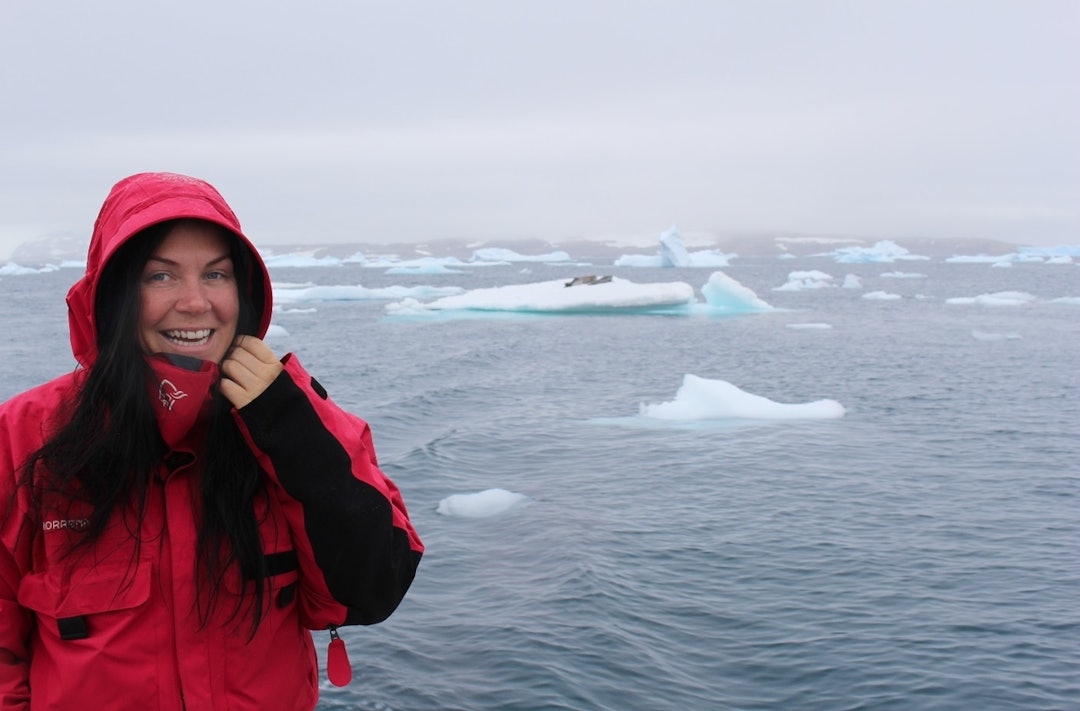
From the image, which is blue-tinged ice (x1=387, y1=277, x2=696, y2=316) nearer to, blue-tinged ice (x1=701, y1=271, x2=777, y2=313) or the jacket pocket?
blue-tinged ice (x1=701, y1=271, x2=777, y2=313)

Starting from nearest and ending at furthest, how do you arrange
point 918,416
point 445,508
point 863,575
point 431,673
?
point 431,673 < point 863,575 < point 445,508 < point 918,416

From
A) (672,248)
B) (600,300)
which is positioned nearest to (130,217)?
(600,300)

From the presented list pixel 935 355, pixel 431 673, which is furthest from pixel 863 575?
pixel 935 355

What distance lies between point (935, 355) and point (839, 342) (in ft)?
11.1

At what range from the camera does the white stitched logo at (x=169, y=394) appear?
1765 mm

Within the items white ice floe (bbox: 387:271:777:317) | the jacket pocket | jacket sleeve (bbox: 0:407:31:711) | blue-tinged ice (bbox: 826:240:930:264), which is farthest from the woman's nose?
blue-tinged ice (bbox: 826:240:930:264)

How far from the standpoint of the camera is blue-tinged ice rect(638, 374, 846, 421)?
44.7 ft

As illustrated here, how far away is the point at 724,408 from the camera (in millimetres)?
13688

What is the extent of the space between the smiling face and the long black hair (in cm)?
2

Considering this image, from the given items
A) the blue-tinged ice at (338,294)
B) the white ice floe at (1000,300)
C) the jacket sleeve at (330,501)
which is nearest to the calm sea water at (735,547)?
the jacket sleeve at (330,501)

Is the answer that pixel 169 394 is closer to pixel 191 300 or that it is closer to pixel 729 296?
pixel 191 300

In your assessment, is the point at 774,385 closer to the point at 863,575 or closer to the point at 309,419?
the point at 863,575

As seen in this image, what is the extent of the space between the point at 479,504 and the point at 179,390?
292 inches

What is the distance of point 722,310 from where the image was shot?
116ft
